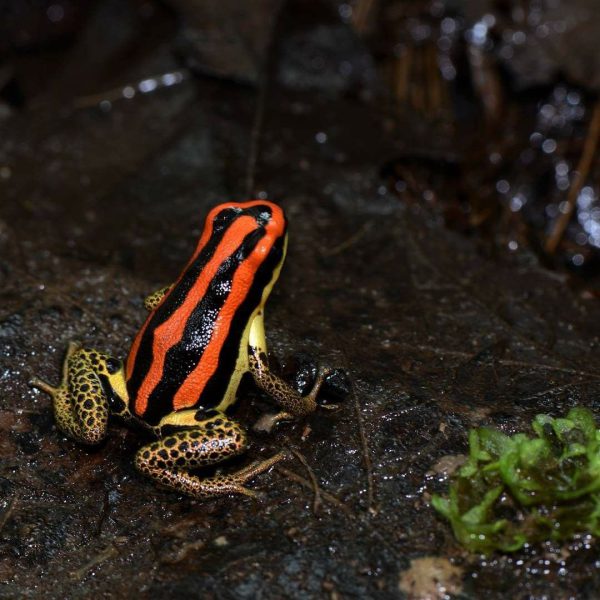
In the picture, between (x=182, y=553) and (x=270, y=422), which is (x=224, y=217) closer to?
(x=270, y=422)

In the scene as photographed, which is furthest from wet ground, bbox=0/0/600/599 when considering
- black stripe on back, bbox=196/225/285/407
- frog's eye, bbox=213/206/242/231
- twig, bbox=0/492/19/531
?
frog's eye, bbox=213/206/242/231

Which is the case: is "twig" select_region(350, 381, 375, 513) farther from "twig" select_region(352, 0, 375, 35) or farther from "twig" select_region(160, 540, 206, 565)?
"twig" select_region(352, 0, 375, 35)

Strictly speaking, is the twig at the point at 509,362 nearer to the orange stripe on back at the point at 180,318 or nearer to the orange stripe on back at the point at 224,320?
the orange stripe on back at the point at 224,320

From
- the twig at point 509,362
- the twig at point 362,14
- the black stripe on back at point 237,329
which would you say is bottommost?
the twig at point 509,362

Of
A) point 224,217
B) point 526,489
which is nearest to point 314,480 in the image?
point 526,489

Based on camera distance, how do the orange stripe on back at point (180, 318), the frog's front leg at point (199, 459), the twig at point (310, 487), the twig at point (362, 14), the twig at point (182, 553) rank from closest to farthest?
the twig at point (182, 553) < the twig at point (310, 487) < the frog's front leg at point (199, 459) < the orange stripe on back at point (180, 318) < the twig at point (362, 14)

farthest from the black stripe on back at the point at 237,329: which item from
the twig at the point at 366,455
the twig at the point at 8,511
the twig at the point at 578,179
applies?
the twig at the point at 578,179
